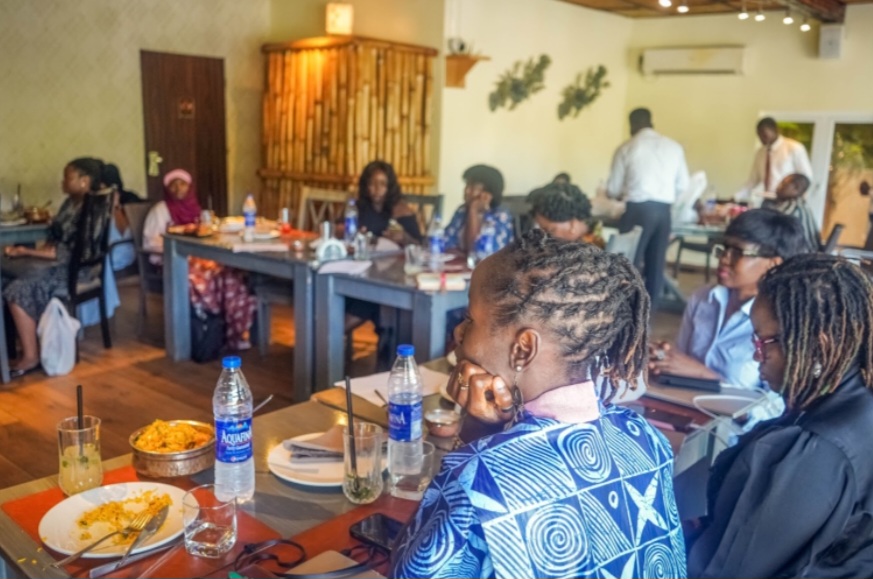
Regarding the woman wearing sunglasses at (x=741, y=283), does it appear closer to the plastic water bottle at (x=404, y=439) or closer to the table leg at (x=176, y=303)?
the plastic water bottle at (x=404, y=439)

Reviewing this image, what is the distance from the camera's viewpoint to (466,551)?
919 mm

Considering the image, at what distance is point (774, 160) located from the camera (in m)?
6.93

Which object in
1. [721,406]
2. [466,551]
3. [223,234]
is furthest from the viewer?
[223,234]

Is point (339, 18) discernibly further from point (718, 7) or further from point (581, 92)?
point (718, 7)

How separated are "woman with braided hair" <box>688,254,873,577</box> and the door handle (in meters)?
5.80

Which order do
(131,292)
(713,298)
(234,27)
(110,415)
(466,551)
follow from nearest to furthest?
(466,551)
(713,298)
(110,415)
(131,292)
(234,27)

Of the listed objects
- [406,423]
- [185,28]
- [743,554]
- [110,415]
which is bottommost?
[110,415]

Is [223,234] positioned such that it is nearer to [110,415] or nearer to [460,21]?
[110,415]

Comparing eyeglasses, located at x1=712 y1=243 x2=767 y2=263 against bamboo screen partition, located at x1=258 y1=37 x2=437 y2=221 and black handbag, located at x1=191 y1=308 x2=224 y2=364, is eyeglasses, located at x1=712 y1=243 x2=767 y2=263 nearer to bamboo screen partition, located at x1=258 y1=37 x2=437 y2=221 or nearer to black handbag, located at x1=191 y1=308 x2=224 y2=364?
black handbag, located at x1=191 y1=308 x2=224 y2=364

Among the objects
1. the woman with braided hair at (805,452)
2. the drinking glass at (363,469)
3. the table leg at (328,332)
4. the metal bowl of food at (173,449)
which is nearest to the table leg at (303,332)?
the table leg at (328,332)

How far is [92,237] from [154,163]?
2253mm

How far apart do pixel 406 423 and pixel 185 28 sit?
5.90 metres

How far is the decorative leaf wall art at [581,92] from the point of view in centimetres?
769

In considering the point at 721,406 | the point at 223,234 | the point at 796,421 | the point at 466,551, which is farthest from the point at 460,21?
the point at 466,551
